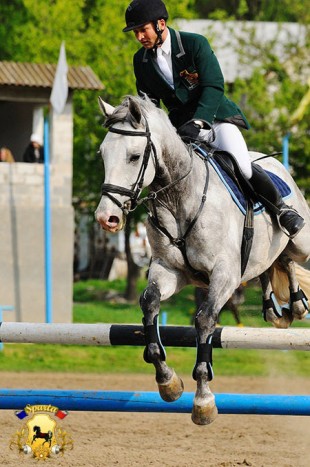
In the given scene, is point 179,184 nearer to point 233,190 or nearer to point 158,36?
point 233,190

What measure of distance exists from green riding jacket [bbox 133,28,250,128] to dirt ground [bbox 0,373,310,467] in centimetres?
267

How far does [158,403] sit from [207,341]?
1.67ft

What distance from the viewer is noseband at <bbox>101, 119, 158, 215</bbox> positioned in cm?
522

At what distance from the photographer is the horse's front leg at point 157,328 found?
18.6 ft

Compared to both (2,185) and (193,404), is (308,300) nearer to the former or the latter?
(193,404)

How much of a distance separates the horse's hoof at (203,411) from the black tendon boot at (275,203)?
1448mm

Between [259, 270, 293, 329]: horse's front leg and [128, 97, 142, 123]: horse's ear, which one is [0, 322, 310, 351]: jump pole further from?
[259, 270, 293, 329]: horse's front leg

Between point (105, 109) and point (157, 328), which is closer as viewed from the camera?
point (105, 109)

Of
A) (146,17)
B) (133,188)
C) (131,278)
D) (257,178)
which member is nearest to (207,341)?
(133,188)

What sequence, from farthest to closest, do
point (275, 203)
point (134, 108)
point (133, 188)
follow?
point (275, 203) < point (134, 108) < point (133, 188)

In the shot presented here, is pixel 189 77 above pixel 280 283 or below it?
above

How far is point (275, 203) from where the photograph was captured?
21.5 ft

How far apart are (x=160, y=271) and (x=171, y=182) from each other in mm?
522

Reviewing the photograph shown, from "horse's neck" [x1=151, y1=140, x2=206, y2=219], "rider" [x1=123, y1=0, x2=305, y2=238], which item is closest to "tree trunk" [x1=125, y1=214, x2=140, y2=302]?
"rider" [x1=123, y1=0, x2=305, y2=238]
